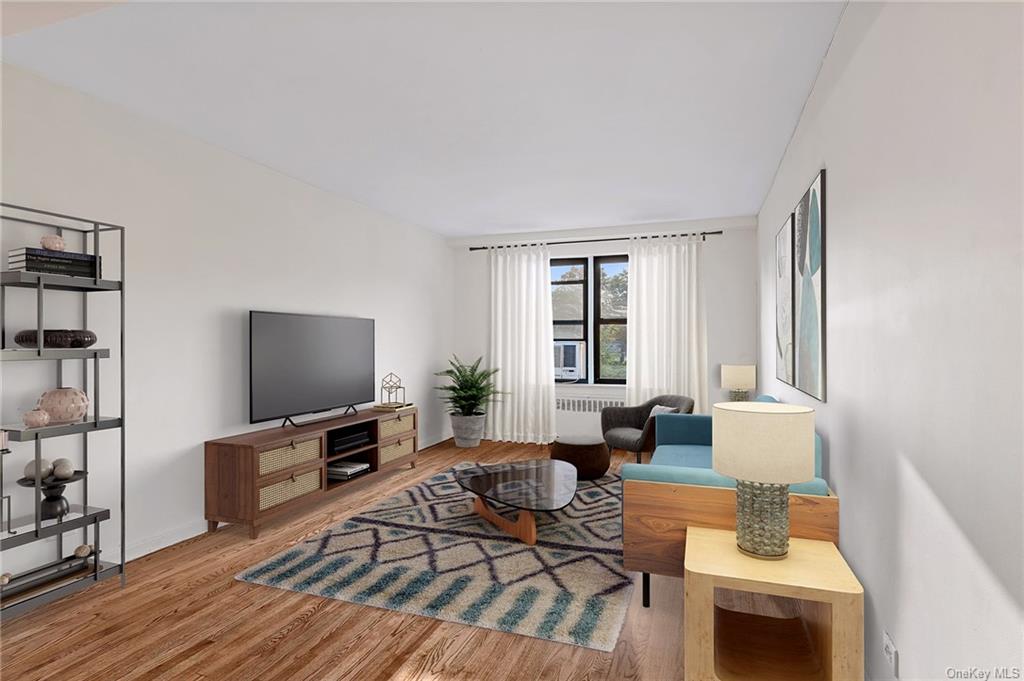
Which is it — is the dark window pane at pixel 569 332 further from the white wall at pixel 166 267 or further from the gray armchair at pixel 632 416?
the white wall at pixel 166 267

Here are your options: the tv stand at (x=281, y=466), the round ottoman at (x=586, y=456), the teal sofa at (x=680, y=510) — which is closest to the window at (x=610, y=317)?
the round ottoman at (x=586, y=456)

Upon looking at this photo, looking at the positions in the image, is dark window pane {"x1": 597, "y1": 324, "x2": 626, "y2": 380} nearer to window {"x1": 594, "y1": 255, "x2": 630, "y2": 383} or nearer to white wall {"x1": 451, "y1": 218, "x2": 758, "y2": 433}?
window {"x1": 594, "y1": 255, "x2": 630, "y2": 383}

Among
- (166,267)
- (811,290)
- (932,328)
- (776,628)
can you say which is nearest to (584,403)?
(811,290)

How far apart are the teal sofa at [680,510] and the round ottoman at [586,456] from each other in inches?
79.4

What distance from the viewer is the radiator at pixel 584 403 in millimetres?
6359

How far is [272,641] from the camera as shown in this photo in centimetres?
229

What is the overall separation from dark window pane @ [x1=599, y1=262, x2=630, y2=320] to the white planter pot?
6.43 feet

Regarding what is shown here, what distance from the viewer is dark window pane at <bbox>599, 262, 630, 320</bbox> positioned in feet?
21.3

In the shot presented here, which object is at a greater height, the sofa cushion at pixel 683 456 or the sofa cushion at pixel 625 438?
the sofa cushion at pixel 683 456

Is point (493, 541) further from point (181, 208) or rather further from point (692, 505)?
point (181, 208)

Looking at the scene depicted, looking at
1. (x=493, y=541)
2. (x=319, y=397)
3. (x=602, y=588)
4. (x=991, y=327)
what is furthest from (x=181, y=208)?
(x=991, y=327)

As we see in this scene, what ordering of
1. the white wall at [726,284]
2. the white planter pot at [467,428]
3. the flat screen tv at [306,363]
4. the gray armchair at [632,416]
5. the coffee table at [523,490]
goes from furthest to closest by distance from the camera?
the white planter pot at [467,428] → the white wall at [726,284] → the gray armchair at [632,416] → the flat screen tv at [306,363] → the coffee table at [523,490]

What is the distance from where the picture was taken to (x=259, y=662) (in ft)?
7.02

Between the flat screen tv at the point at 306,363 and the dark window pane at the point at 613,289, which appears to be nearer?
the flat screen tv at the point at 306,363
